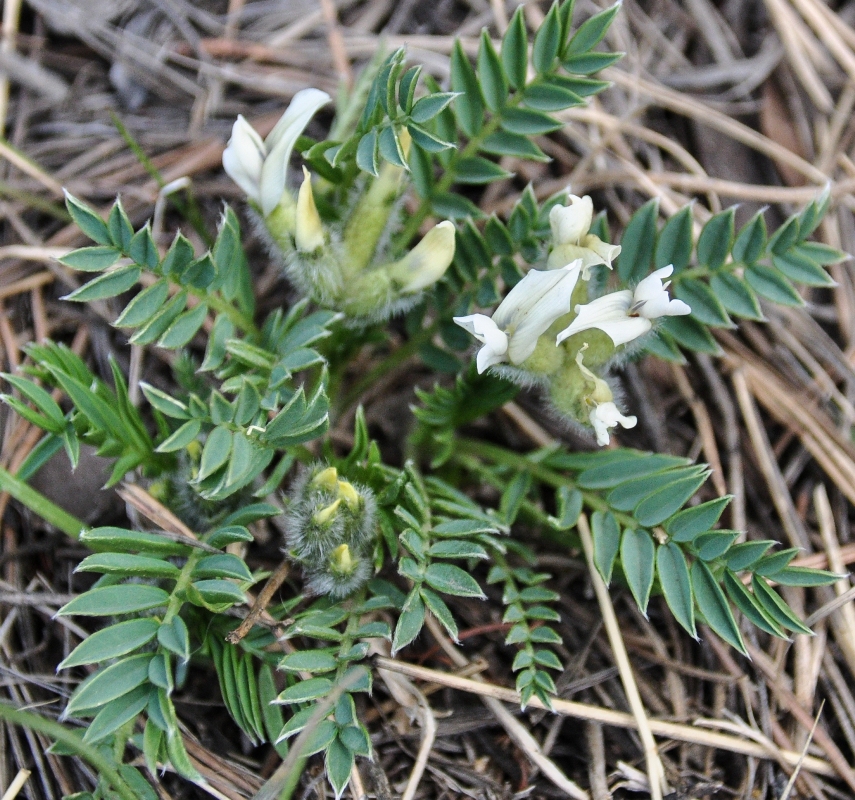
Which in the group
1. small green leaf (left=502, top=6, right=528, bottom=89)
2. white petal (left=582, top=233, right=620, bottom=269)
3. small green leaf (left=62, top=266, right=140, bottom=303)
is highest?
small green leaf (left=502, top=6, right=528, bottom=89)

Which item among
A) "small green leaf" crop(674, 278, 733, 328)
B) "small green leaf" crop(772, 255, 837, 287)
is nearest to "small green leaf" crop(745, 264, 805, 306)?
"small green leaf" crop(772, 255, 837, 287)

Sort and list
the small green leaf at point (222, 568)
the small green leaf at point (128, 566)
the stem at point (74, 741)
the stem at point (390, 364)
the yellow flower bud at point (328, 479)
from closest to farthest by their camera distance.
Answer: the stem at point (74, 741), the small green leaf at point (128, 566), the small green leaf at point (222, 568), the yellow flower bud at point (328, 479), the stem at point (390, 364)

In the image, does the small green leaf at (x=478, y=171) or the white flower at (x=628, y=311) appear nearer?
the white flower at (x=628, y=311)

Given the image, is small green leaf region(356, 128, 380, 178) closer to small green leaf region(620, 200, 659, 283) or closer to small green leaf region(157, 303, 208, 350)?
small green leaf region(157, 303, 208, 350)

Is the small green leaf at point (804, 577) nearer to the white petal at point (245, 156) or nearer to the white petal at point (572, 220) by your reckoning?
the white petal at point (572, 220)

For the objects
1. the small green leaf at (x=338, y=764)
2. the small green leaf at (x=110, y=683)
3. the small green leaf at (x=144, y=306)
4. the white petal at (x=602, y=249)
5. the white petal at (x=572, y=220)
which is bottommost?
the small green leaf at (x=338, y=764)

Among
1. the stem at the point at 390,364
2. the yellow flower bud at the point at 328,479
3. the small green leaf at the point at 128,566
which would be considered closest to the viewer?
the small green leaf at the point at 128,566

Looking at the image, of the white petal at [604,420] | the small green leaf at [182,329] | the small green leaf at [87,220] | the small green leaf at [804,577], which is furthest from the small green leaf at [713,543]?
the small green leaf at [87,220]
